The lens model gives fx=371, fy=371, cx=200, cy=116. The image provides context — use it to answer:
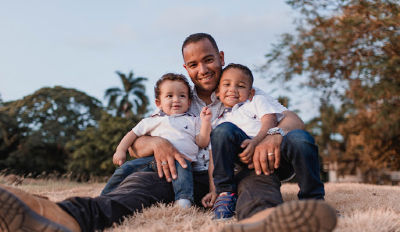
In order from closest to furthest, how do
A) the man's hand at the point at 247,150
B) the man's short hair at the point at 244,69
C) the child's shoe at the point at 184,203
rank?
the man's hand at the point at 247,150 → the child's shoe at the point at 184,203 → the man's short hair at the point at 244,69

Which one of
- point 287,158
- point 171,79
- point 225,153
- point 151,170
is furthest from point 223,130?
point 171,79

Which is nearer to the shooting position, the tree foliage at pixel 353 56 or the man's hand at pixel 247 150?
the man's hand at pixel 247 150

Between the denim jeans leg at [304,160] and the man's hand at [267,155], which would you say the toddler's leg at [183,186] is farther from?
the denim jeans leg at [304,160]

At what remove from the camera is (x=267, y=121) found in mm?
2838

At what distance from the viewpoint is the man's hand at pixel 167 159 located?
116 inches

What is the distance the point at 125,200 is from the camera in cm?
247

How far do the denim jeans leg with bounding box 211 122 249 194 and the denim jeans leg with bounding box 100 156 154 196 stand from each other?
2.59 feet

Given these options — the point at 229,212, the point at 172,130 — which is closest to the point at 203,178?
the point at 172,130

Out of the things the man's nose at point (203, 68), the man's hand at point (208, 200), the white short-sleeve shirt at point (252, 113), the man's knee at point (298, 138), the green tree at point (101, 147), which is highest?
the man's nose at point (203, 68)

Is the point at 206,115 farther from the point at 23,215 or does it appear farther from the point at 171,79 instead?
the point at 23,215

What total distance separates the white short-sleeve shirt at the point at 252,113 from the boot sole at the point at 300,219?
51.5 inches

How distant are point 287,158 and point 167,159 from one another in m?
0.96

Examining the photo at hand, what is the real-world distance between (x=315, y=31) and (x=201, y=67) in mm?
9851

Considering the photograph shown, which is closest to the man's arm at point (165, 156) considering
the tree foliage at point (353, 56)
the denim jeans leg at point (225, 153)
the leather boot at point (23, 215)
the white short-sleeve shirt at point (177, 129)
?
the white short-sleeve shirt at point (177, 129)
